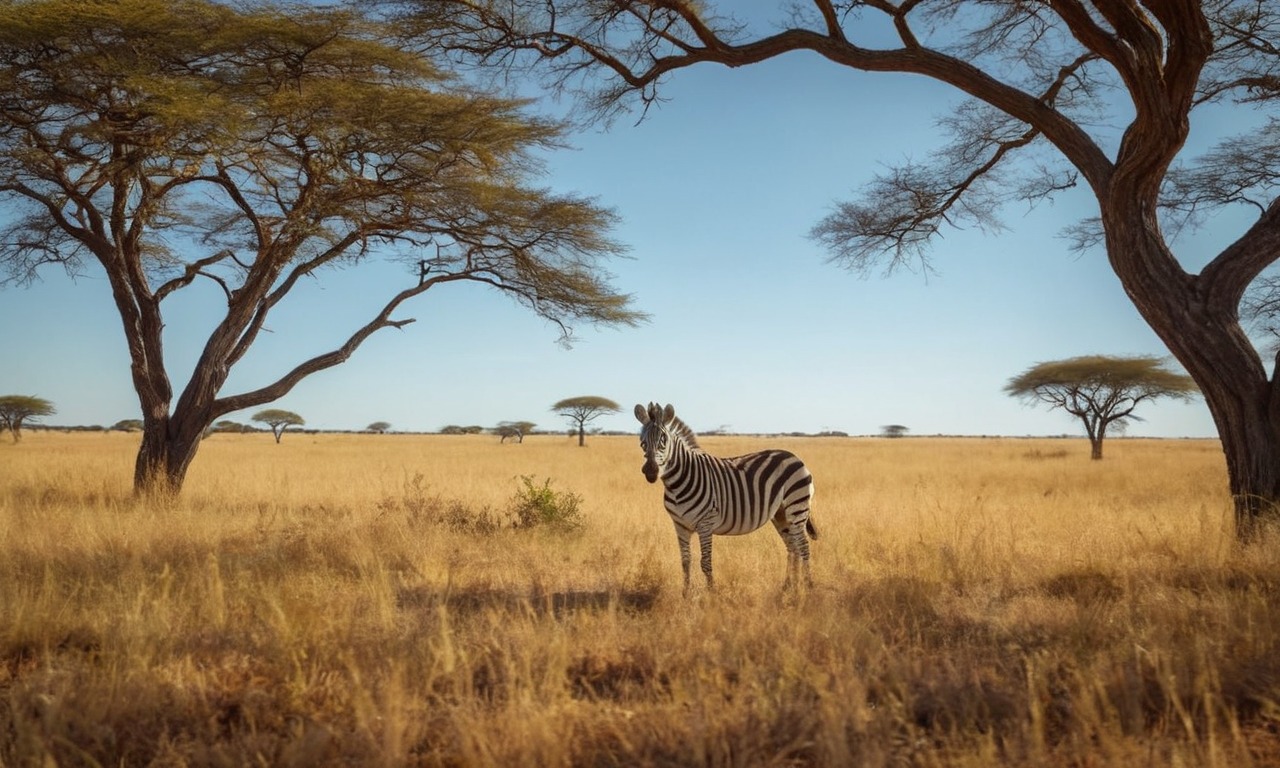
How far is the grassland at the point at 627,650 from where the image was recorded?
3.21 meters

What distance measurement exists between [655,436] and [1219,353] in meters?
5.96

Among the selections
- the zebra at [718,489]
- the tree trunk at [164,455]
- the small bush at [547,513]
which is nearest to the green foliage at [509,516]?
the small bush at [547,513]

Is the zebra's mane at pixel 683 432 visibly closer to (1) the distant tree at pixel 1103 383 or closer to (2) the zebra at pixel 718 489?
(2) the zebra at pixel 718 489

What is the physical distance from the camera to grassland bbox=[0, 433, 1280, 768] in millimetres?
3209

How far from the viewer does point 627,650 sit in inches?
174

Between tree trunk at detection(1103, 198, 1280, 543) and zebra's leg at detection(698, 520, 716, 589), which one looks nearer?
zebra's leg at detection(698, 520, 716, 589)

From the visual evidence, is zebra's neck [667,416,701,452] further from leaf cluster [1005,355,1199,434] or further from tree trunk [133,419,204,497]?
leaf cluster [1005,355,1199,434]

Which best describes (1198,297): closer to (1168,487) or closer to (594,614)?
(594,614)

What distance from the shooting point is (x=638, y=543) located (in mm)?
8797

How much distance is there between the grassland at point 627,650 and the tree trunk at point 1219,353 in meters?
0.76

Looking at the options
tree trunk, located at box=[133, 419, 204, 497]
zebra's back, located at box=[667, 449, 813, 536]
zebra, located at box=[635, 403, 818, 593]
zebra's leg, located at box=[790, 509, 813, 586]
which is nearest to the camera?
zebra, located at box=[635, 403, 818, 593]

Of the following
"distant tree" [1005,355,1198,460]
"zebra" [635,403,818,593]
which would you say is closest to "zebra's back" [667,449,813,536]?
"zebra" [635,403,818,593]

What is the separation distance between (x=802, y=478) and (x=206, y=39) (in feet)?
31.6

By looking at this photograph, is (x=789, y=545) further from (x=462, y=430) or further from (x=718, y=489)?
(x=462, y=430)
